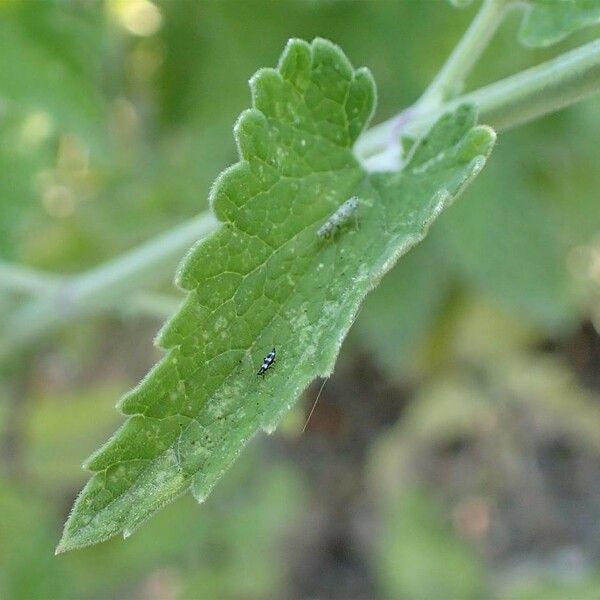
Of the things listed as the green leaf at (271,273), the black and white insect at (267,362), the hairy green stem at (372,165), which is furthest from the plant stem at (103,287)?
the black and white insect at (267,362)

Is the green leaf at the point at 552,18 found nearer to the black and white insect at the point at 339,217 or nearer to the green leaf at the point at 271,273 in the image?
the green leaf at the point at 271,273

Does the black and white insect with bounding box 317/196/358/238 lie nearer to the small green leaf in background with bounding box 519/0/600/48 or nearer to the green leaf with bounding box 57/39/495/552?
the green leaf with bounding box 57/39/495/552

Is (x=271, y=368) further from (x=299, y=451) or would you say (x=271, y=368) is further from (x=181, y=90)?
(x=299, y=451)

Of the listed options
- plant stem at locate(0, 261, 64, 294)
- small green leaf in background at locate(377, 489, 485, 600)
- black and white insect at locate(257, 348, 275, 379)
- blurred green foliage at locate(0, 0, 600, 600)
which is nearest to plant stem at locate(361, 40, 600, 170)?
black and white insect at locate(257, 348, 275, 379)

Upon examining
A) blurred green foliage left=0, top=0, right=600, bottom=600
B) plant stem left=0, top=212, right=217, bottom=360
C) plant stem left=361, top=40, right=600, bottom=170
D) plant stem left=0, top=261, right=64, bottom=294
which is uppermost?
plant stem left=361, top=40, right=600, bottom=170

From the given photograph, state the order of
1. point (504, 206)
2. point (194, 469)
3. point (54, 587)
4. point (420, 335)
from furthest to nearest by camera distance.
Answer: point (420, 335) → point (504, 206) → point (54, 587) → point (194, 469)

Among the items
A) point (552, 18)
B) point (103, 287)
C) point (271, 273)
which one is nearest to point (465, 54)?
point (552, 18)

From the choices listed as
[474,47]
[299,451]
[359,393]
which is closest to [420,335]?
[359,393]

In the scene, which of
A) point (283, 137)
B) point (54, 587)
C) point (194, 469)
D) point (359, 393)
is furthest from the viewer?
point (359, 393)
